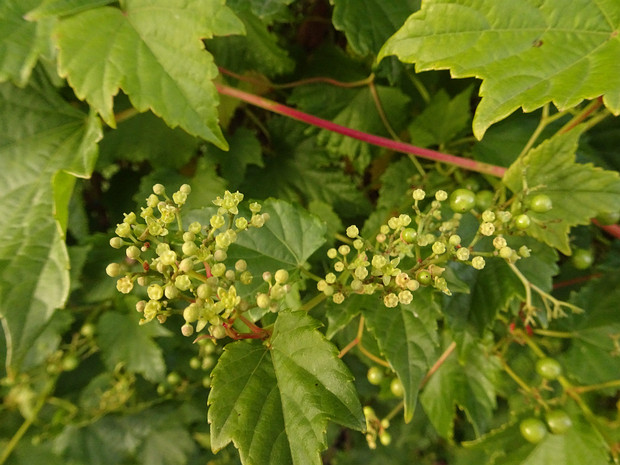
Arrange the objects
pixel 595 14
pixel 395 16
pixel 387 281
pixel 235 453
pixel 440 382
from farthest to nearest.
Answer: pixel 235 453 → pixel 440 382 → pixel 395 16 → pixel 595 14 → pixel 387 281

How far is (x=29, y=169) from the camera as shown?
0.89 metres

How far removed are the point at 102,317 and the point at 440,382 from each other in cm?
99

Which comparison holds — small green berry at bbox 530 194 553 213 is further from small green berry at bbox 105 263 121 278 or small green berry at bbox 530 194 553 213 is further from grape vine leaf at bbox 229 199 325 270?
small green berry at bbox 105 263 121 278

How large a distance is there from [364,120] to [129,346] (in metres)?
0.95

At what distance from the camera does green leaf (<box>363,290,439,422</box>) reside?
0.67 meters

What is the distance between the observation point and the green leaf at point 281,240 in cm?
72

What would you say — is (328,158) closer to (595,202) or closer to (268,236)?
(268,236)

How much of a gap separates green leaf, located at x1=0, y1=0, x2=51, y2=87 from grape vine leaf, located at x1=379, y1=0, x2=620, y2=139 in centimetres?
59

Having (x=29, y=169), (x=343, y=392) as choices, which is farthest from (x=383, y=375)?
(x=29, y=169)

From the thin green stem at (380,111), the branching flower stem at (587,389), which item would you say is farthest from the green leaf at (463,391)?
the thin green stem at (380,111)

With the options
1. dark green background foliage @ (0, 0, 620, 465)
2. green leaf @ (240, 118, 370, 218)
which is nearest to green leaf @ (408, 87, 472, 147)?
dark green background foliage @ (0, 0, 620, 465)

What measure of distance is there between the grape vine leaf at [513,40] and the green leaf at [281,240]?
12.0 inches

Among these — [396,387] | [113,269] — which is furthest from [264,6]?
[396,387]

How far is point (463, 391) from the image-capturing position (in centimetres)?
97
